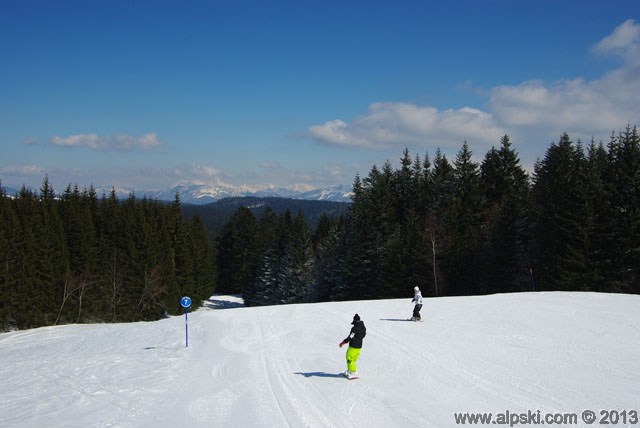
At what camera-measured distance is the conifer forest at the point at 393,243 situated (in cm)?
3794

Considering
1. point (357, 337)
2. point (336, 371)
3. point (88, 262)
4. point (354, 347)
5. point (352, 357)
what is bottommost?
point (88, 262)

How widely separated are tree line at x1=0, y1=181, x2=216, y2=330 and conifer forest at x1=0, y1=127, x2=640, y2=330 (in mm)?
159

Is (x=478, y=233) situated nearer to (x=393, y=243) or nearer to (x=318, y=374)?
(x=393, y=243)

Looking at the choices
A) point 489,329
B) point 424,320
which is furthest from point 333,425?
point 424,320

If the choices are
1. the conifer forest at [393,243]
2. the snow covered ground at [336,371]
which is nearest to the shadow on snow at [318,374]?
the snow covered ground at [336,371]

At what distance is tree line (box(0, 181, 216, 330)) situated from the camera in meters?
44.3

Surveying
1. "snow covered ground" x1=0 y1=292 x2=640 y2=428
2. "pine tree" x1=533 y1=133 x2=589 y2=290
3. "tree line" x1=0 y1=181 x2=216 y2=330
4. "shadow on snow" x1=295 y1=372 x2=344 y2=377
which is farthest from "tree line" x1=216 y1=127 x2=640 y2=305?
"shadow on snow" x1=295 y1=372 x2=344 y2=377

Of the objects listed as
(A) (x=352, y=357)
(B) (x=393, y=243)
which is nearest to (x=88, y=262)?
(B) (x=393, y=243)

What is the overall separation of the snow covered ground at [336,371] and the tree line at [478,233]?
13073 millimetres

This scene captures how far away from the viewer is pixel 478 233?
162 feet

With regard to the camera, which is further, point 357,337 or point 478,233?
point 478,233

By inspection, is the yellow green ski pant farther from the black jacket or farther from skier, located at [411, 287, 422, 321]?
skier, located at [411, 287, 422, 321]

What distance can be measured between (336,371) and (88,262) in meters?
47.9

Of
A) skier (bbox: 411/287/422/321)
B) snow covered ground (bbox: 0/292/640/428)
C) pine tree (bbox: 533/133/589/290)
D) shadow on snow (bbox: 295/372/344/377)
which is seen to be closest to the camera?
snow covered ground (bbox: 0/292/640/428)
